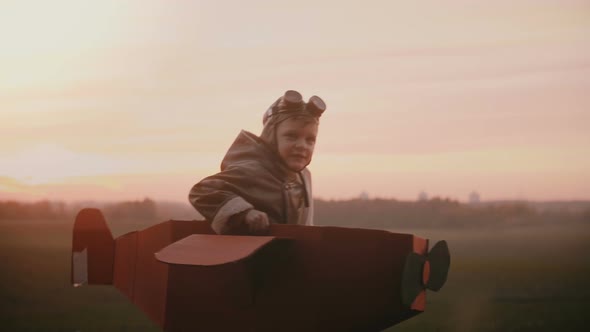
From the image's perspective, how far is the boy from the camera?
1.38 metres

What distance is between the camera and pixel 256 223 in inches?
51.5

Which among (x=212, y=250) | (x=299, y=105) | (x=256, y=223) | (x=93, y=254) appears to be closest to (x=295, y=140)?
(x=299, y=105)

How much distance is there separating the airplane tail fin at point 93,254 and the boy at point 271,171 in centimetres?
46

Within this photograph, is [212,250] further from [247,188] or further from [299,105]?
[299,105]

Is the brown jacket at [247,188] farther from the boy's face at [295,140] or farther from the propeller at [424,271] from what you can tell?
the propeller at [424,271]

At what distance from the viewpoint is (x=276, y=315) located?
1.31 m

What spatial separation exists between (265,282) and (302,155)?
0.29 m

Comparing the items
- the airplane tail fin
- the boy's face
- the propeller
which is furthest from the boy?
the airplane tail fin

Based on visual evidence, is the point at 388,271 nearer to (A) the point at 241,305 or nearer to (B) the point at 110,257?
(A) the point at 241,305

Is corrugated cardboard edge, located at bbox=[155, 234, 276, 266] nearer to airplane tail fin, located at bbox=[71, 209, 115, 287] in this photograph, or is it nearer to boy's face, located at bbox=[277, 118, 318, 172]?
boy's face, located at bbox=[277, 118, 318, 172]

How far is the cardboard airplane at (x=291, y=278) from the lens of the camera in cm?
120

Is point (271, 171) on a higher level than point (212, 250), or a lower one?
higher

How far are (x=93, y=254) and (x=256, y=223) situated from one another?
2.05 ft

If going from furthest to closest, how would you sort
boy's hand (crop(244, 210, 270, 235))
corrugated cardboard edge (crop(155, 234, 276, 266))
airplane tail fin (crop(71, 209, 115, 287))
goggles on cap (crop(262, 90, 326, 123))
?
1. airplane tail fin (crop(71, 209, 115, 287))
2. goggles on cap (crop(262, 90, 326, 123))
3. boy's hand (crop(244, 210, 270, 235))
4. corrugated cardboard edge (crop(155, 234, 276, 266))
